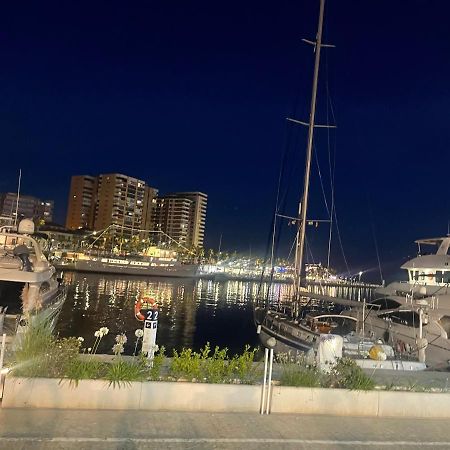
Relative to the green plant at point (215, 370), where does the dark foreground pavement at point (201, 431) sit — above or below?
below

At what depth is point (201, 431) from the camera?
281 inches

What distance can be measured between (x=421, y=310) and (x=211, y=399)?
52.3ft

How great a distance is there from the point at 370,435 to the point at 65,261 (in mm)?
163547

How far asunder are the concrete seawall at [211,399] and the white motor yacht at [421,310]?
10.5 metres

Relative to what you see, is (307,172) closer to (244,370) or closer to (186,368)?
(244,370)

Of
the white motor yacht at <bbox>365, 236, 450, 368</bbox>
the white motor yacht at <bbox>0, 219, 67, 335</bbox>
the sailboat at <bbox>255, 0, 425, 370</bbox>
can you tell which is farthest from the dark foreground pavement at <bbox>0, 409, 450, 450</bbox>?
the white motor yacht at <bbox>0, 219, 67, 335</bbox>

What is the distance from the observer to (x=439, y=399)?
8859mm

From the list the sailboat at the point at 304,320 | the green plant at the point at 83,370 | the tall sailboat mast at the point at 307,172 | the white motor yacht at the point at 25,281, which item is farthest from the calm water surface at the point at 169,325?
the green plant at the point at 83,370

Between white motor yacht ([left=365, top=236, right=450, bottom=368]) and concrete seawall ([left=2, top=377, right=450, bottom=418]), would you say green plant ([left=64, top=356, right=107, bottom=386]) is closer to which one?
concrete seawall ([left=2, top=377, right=450, bottom=418])

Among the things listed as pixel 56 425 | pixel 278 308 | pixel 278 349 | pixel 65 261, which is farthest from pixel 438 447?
pixel 65 261

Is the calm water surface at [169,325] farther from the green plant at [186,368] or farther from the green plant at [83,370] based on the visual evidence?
the green plant at [83,370]

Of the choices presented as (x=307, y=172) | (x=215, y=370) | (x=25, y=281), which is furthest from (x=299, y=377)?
(x=307, y=172)

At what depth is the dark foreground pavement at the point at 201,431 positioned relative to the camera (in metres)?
6.45

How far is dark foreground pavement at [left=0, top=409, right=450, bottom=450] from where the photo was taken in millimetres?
6449
